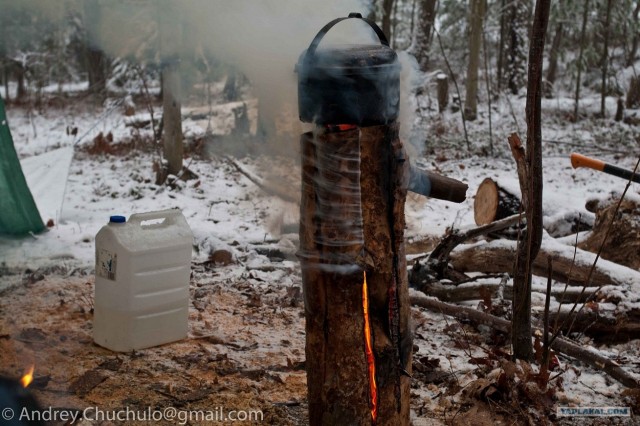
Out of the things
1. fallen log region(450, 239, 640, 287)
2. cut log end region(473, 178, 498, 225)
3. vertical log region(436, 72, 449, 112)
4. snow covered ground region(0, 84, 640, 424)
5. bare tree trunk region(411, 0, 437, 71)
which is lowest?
snow covered ground region(0, 84, 640, 424)

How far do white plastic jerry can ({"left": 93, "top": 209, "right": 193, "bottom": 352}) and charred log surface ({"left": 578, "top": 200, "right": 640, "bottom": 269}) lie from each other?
353 centimetres

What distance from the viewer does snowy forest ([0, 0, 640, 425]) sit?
275cm

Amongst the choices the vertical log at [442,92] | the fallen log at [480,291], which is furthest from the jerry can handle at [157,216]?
the vertical log at [442,92]

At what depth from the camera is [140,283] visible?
13.7 feet

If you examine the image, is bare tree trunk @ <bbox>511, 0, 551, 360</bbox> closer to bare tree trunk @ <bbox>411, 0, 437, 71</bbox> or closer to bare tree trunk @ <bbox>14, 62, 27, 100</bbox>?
bare tree trunk @ <bbox>411, 0, 437, 71</bbox>

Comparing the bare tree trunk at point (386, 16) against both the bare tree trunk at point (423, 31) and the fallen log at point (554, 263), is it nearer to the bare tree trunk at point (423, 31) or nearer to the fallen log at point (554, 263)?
the bare tree trunk at point (423, 31)

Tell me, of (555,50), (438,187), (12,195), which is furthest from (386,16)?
(438,187)

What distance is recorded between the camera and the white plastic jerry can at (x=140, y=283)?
4.12 meters

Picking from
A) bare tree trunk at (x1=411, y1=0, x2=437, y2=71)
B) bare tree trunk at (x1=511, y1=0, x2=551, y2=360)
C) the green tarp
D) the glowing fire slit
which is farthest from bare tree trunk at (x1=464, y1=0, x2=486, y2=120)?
the glowing fire slit

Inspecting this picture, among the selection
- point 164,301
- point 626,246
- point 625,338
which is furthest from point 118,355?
point 626,246

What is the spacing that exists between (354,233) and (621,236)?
3.89m

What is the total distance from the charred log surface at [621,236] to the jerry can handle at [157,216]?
354 cm

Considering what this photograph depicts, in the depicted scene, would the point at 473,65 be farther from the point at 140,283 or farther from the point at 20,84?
the point at 20,84

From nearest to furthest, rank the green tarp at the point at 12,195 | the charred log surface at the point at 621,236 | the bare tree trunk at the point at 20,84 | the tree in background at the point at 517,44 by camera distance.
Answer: the charred log surface at the point at 621,236
the green tarp at the point at 12,195
the tree in background at the point at 517,44
the bare tree trunk at the point at 20,84
